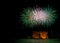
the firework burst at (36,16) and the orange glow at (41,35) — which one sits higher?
the firework burst at (36,16)

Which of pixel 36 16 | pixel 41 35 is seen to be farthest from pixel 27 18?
pixel 41 35

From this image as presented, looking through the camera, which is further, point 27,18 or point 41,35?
point 27,18

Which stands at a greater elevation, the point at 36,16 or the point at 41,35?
the point at 36,16

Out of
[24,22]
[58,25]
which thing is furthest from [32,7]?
[58,25]

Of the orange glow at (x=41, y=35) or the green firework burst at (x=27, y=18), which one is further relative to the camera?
the green firework burst at (x=27, y=18)

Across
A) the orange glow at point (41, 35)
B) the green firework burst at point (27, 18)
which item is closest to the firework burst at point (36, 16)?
the green firework burst at point (27, 18)

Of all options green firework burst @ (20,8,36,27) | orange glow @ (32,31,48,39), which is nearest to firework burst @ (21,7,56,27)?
green firework burst @ (20,8,36,27)

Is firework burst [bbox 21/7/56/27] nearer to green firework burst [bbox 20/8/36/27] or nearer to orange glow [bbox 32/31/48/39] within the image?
green firework burst [bbox 20/8/36/27]

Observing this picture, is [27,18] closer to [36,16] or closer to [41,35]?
[36,16]

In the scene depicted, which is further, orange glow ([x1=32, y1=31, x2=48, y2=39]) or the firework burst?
the firework burst

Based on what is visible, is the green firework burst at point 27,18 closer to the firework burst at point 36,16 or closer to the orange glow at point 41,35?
the firework burst at point 36,16

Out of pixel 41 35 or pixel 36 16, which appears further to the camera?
pixel 36 16

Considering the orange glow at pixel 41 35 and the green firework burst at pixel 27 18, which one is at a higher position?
the green firework burst at pixel 27 18

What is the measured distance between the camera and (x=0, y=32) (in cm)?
2658
